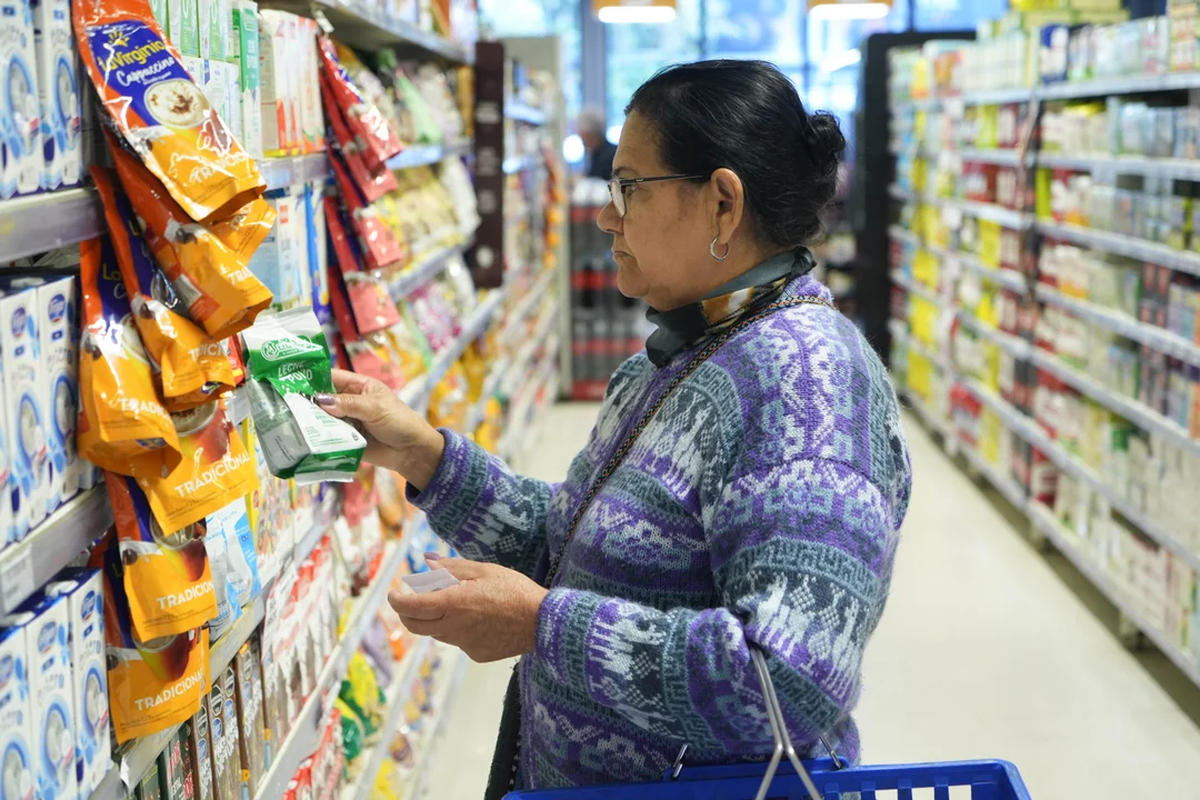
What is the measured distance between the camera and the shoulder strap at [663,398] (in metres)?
1.73

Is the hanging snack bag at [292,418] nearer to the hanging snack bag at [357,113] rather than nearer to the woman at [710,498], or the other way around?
the woman at [710,498]

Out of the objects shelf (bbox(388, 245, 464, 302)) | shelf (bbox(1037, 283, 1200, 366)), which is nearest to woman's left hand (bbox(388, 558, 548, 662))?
shelf (bbox(388, 245, 464, 302))

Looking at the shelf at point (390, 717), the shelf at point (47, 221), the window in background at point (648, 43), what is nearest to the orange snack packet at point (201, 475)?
the shelf at point (47, 221)

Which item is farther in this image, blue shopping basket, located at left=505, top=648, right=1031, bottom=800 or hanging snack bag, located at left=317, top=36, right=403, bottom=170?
hanging snack bag, located at left=317, top=36, right=403, bottom=170

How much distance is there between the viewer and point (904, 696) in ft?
14.6

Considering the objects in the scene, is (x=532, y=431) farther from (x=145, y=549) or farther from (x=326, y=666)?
(x=145, y=549)

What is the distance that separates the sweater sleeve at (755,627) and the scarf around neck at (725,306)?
0.29 m

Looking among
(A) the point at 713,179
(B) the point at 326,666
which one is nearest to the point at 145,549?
(A) the point at 713,179

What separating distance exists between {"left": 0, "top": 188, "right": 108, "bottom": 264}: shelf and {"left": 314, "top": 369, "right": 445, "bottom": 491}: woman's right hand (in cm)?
67

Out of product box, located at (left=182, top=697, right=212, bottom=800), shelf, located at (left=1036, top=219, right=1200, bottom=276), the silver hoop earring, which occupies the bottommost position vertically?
product box, located at (left=182, top=697, right=212, bottom=800)

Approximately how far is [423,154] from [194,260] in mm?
2536

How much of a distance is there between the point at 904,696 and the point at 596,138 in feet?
21.7

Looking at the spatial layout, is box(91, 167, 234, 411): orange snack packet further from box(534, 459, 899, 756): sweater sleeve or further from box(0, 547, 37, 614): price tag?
box(534, 459, 899, 756): sweater sleeve

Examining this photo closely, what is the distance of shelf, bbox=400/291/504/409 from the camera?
11.0ft
